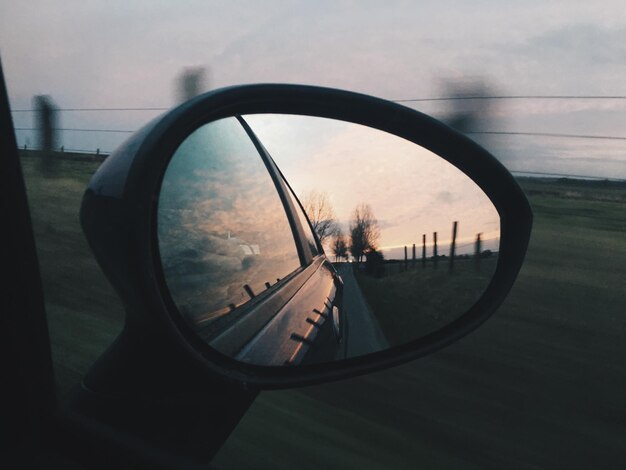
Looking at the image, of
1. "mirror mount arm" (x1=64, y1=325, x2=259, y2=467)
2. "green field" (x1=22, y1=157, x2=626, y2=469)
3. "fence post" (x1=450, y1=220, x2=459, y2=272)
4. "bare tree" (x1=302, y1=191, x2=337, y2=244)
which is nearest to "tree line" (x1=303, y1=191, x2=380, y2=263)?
"bare tree" (x1=302, y1=191, x2=337, y2=244)

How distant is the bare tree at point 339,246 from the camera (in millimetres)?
1778

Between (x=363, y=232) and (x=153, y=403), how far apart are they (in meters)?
0.73

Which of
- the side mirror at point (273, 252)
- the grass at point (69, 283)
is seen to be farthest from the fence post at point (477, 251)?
the grass at point (69, 283)

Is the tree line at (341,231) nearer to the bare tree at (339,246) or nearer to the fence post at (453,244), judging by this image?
the bare tree at (339,246)

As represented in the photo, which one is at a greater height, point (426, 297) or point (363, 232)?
point (363, 232)

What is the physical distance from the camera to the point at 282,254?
2135 millimetres

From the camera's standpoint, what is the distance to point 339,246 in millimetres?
1787

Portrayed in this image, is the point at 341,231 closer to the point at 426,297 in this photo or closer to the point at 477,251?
the point at 426,297

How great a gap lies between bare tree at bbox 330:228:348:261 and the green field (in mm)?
Result: 720

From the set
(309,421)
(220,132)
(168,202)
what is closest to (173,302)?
(168,202)

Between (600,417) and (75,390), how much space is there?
1.77 m

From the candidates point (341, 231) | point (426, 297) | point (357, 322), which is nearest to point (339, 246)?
point (341, 231)

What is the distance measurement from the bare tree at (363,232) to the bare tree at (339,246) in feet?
0.06

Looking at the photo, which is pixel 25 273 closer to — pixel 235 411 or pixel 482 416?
pixel 235 411
